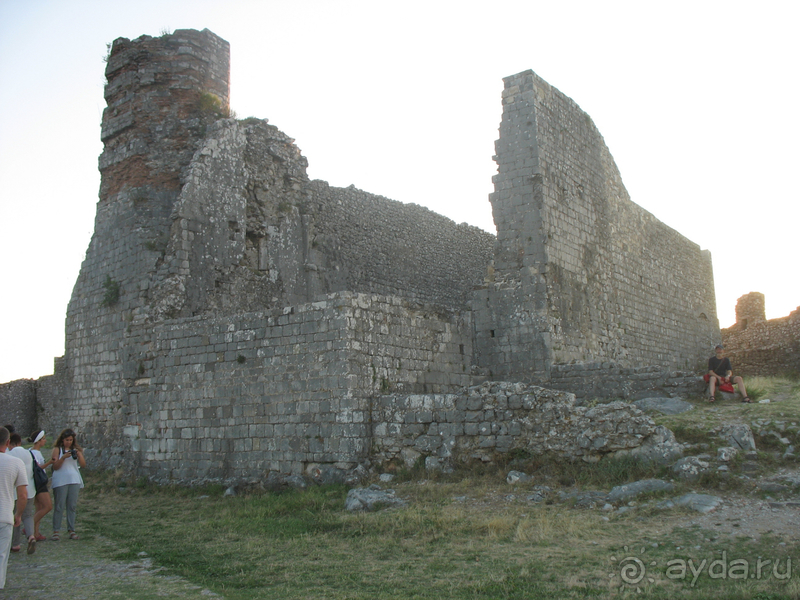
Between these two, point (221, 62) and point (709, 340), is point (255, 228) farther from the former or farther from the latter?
point (709, 340)

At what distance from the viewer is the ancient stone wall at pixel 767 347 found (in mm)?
21547

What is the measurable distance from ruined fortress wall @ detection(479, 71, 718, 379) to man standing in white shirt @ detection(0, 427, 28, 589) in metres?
9.58

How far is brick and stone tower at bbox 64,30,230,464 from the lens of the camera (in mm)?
15133

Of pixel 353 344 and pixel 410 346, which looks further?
pixel 410 346

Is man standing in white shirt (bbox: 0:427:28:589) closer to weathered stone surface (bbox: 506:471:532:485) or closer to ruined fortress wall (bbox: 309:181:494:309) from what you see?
weathered stone surface (bbox: 506:471:532:485)

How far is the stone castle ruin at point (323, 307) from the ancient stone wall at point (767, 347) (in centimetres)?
327

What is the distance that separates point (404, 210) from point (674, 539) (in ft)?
52.9

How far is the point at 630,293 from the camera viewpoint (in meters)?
18.2

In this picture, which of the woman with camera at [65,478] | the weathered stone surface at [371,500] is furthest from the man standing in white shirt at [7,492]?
the weathered stone surface at [371,500]

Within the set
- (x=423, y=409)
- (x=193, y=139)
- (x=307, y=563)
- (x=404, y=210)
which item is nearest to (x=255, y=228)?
(x=193, y=139)

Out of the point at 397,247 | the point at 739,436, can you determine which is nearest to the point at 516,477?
the point at 739,436

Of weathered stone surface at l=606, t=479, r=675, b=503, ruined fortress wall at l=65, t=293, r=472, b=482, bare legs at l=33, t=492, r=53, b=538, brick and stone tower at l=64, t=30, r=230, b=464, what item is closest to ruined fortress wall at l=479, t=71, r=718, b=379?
ruined fortress wall at l=65, t=293, r=472, b=482

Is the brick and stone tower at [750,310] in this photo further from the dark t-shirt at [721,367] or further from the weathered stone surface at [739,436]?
the weathered stone surface at [739,436]

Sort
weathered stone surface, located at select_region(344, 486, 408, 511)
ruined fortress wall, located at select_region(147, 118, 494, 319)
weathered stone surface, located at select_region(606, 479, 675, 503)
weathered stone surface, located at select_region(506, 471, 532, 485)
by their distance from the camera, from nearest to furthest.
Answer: weathered stone surface, located at select_region(606, 479, 675, 503), weathered stone surface, located at select_region(344, 486, 408, 511), weathered stone surface, located at select_region(506, 471, 532, 485), ruined fortress wall, located at select_region(147, 118, 494, 319)
